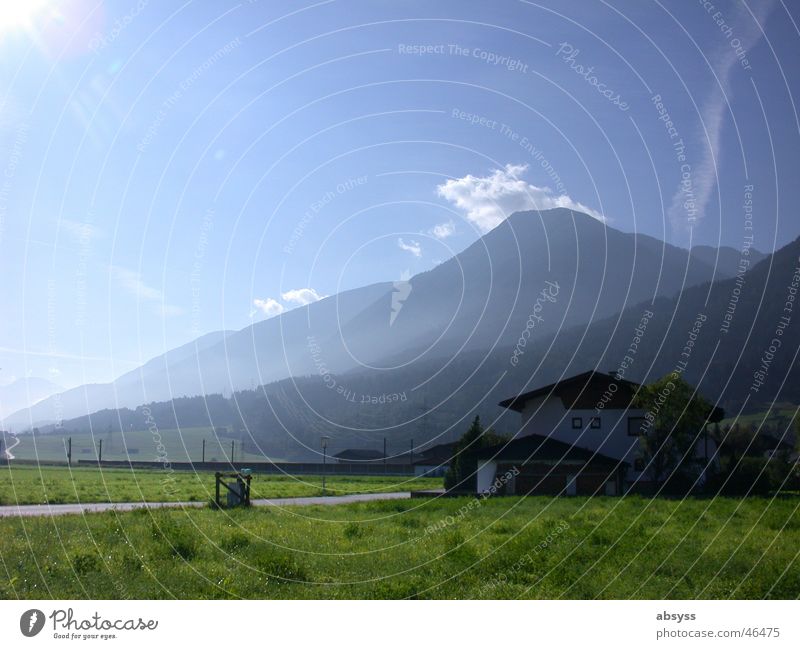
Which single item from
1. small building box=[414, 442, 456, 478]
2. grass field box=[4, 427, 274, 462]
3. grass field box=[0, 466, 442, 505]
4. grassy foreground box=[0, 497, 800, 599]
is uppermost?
grass field box=[4, 427, 274, 462]

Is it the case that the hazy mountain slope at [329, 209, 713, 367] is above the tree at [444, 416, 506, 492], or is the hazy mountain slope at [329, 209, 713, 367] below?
above

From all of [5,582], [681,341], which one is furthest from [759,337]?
[5,582]

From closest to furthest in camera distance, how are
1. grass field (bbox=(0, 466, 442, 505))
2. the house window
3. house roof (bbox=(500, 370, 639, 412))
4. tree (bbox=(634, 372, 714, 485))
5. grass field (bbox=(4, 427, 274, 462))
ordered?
grass field (bbox=(4, 427, 274, 462)), tree (bbox=(634, 372, 714, 485)), house roof (bbox=(500, 370, 639, 412)), the house window, grass field (bbox=(0, 466, 442, 505))

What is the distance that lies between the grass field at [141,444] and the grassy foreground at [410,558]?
122cm

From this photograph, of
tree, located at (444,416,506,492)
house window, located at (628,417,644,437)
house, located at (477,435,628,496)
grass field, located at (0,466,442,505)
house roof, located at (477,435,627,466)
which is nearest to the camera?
tree, located at (444,416,506,492)

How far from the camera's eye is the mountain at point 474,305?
11.3m

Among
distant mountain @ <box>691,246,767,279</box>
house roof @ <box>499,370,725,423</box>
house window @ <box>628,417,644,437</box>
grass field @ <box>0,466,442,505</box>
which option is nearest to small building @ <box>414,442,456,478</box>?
grass field @ <box>0,466,442,505</box>

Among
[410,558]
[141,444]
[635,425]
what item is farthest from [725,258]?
[141,444]

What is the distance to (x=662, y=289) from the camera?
502 inches

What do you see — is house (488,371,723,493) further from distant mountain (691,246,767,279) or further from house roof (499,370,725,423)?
distant mountain (691,246,767,279)

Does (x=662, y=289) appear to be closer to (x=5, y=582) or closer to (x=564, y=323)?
(x=564, y=323)

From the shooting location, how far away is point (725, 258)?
36.1 ft

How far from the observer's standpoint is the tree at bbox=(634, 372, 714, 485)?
60.2 feet
